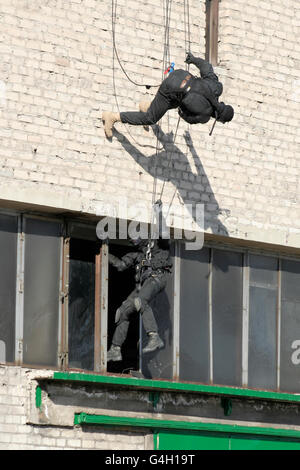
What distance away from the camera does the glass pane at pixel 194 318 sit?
811 inches

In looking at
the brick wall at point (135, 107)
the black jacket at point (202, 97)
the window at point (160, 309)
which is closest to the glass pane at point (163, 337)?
the window at point (160, 309)

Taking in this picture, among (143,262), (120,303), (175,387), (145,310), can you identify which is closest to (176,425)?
(175,387)

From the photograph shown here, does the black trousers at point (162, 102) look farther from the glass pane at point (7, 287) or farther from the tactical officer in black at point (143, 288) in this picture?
the glass pane at point (7, 287)

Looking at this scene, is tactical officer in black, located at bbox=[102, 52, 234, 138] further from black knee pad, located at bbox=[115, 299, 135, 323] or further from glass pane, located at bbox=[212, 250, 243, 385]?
glass pane, located at bbox=[212, 250, 243, 385]

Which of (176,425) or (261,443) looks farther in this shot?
(261,443)

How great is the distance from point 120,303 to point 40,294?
142cm

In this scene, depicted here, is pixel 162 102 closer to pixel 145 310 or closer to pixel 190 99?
pixel 190 99

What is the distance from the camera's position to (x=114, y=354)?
19.7 meters

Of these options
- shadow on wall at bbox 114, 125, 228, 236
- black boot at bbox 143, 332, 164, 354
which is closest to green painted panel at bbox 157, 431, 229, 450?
black boot at bbox 143, 332, 164, 354

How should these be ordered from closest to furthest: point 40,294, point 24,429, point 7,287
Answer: point 24,429
point 7,287
point 40,294

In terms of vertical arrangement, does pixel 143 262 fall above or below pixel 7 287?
above

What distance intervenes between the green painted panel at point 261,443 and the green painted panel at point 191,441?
17 centimetres

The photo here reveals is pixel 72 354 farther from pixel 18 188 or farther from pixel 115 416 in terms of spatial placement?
pixel 18 188

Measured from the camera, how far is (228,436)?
20422 millimetres
